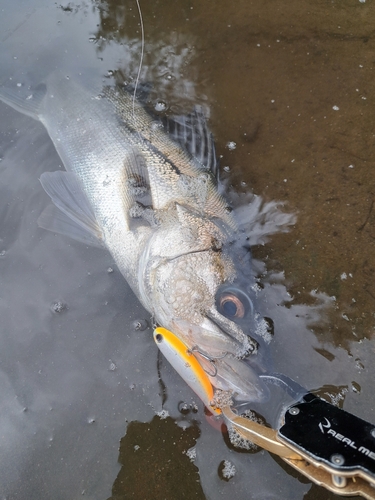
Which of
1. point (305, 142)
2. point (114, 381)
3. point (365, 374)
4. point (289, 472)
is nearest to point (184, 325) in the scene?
point (114, 381)

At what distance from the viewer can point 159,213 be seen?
2.91m

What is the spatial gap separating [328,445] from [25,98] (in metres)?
3.74

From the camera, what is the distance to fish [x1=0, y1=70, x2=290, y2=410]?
7.92 feet

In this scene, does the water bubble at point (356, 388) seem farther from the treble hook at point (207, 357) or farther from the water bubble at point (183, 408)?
the water bubble at point (183, 408)

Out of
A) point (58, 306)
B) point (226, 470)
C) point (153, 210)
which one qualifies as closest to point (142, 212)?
point (153, 210)

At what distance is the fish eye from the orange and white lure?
14.6 inches

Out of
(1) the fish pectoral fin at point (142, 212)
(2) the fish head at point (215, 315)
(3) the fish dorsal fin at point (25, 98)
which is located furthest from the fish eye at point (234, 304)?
(3) the fish dorsal fin at point (25, 98)

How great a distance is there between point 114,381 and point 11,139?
239cm

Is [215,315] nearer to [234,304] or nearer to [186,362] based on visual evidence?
[234,304]

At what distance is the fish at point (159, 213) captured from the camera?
2414mm

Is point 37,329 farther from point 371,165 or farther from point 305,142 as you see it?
point 371,165

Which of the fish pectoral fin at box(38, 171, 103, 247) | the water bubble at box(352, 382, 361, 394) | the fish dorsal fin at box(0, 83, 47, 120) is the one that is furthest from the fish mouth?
the fish dorsal fin at box(0, 83, 47, 120)

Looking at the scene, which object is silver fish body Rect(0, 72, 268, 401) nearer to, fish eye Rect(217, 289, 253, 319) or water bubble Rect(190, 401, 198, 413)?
fish eye Rect(217, 289, 253, 319)

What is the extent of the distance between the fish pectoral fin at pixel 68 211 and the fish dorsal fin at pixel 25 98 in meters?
0.85
